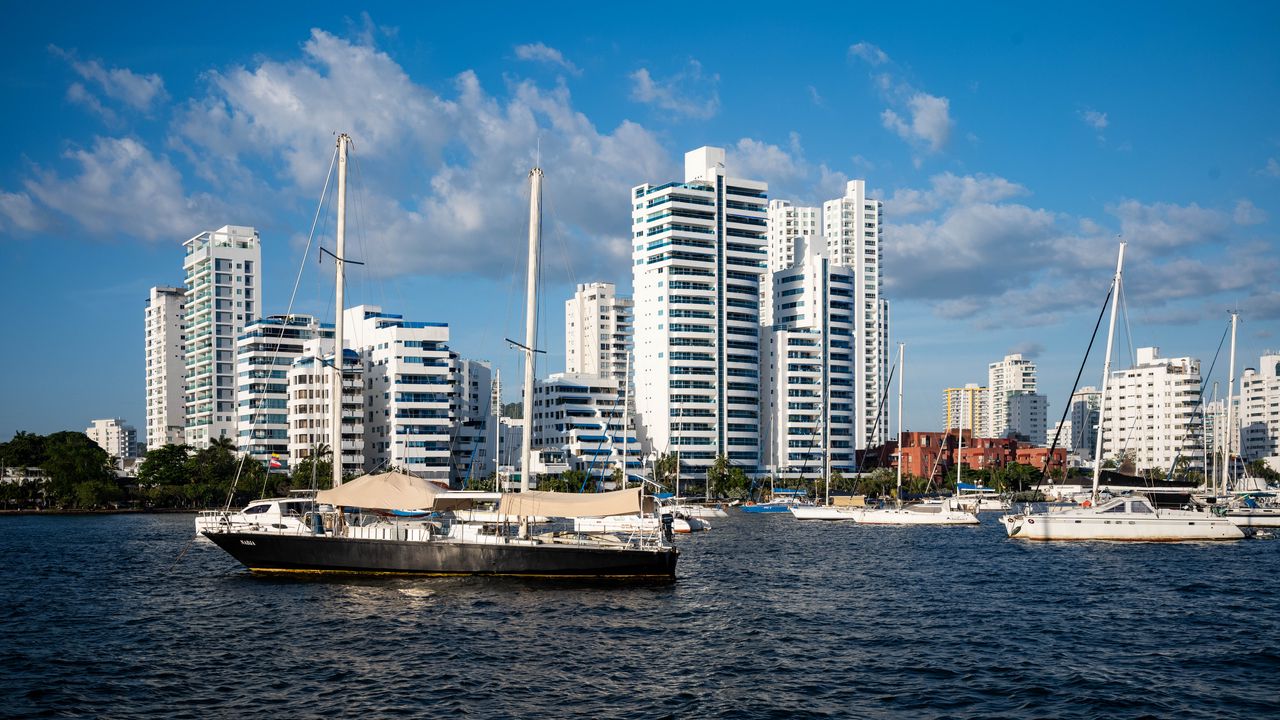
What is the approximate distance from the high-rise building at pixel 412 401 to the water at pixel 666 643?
4092 inches

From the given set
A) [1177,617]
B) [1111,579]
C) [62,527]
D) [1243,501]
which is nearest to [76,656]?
[1177,617]

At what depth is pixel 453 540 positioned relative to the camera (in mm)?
51969

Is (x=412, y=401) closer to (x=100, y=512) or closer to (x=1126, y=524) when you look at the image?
(x=100, y=512)

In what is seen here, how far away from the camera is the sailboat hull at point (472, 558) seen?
5141 centimetres

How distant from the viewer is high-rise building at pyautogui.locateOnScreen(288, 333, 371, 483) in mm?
163375

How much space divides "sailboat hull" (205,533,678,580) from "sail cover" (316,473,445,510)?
1789 millimetres

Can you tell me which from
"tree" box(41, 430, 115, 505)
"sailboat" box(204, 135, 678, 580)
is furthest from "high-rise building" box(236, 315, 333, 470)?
"sailboat" box(204, 135, 678, 580)

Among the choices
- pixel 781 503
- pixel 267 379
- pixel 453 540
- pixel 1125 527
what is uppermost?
pixel 267 379

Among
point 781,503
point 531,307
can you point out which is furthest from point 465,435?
point 531,307

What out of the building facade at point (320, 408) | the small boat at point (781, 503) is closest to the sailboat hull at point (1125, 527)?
the small boat at point (781, 503)

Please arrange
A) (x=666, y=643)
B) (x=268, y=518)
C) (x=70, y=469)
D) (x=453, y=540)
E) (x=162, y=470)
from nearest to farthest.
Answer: (x=666, y=643), (x=453, y=540), (x=268, y=518), (x=70, y=469), (x=162, y=470)

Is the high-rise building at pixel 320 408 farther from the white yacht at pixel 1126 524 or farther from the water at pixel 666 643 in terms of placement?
the white yacht at pixel 1126 524

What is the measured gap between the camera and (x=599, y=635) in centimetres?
3922

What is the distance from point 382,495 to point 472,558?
5.54 metres
